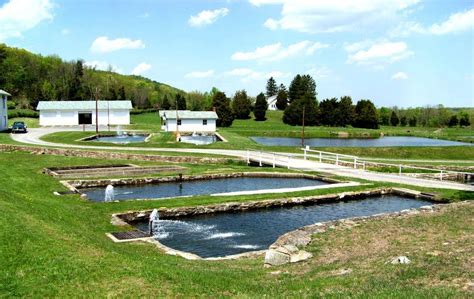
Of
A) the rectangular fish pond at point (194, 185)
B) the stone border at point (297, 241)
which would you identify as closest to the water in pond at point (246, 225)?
the stone border at point (297, 241)

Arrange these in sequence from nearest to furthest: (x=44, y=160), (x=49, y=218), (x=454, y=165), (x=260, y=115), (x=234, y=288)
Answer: (x=234, y=288), (x=49, y=218), (x=44, y=160), (x=454, y=165), (x=260, y=115)

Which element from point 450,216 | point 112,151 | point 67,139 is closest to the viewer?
point 450,216

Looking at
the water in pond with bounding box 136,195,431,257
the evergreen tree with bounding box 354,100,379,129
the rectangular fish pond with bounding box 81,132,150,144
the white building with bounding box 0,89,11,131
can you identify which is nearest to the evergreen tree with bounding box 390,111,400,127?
the evergreen tree with bounding box 354,100,379,129

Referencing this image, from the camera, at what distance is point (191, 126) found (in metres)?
79.9

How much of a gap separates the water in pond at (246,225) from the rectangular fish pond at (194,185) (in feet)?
12.6

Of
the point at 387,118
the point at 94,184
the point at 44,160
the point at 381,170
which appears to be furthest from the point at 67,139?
the point at 387,118

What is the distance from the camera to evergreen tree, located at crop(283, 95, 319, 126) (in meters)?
112

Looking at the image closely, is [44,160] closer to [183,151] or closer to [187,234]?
[183,151]

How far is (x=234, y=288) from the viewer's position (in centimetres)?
962

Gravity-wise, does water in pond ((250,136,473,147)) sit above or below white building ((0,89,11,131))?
below

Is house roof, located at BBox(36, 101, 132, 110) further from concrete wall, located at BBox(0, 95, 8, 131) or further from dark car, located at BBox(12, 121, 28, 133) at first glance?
dark car, located at BBox(12, 121, 28, 133)

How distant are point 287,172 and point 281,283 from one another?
2401cm

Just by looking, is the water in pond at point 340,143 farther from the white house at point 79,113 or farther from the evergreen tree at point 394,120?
the evergreen tree at point 394,120

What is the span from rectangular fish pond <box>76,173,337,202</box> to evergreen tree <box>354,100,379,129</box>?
87.7 metres
